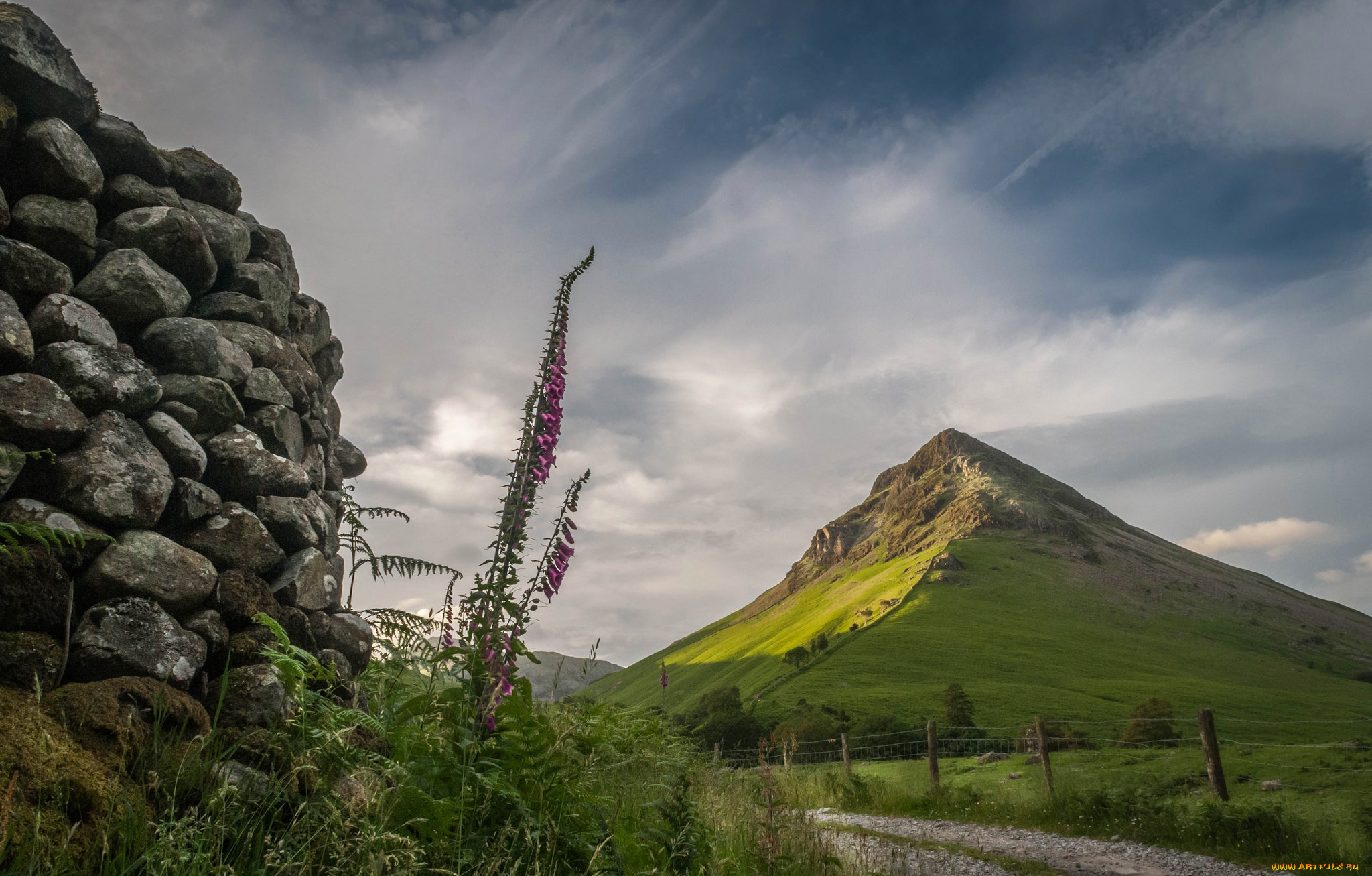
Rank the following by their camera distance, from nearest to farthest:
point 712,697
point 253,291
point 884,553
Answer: point 253,291 < point 712,697 < point 884,553

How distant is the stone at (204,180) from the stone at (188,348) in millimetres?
2446

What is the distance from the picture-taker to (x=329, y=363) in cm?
1097

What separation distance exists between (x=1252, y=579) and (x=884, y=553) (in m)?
77.7

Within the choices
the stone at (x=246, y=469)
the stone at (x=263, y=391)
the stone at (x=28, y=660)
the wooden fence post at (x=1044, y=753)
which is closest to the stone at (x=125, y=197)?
the stone at (x=263, y=391)

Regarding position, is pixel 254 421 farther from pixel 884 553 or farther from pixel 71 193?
pixel 884 553

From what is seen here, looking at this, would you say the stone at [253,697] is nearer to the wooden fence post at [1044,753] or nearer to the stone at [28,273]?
the stone at [28,273]

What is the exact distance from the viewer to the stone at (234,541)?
6191 millimetres

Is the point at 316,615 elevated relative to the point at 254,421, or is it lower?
lower

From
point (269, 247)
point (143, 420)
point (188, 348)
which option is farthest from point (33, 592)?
point (269, 247)

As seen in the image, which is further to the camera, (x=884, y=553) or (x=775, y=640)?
(x=884, y=553)

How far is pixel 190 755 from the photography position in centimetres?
387

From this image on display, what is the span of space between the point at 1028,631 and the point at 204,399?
354 feet

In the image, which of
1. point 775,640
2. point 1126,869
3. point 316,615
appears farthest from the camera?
point 775,640

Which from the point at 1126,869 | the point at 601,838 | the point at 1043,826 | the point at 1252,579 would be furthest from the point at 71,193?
the point at 1252,579
